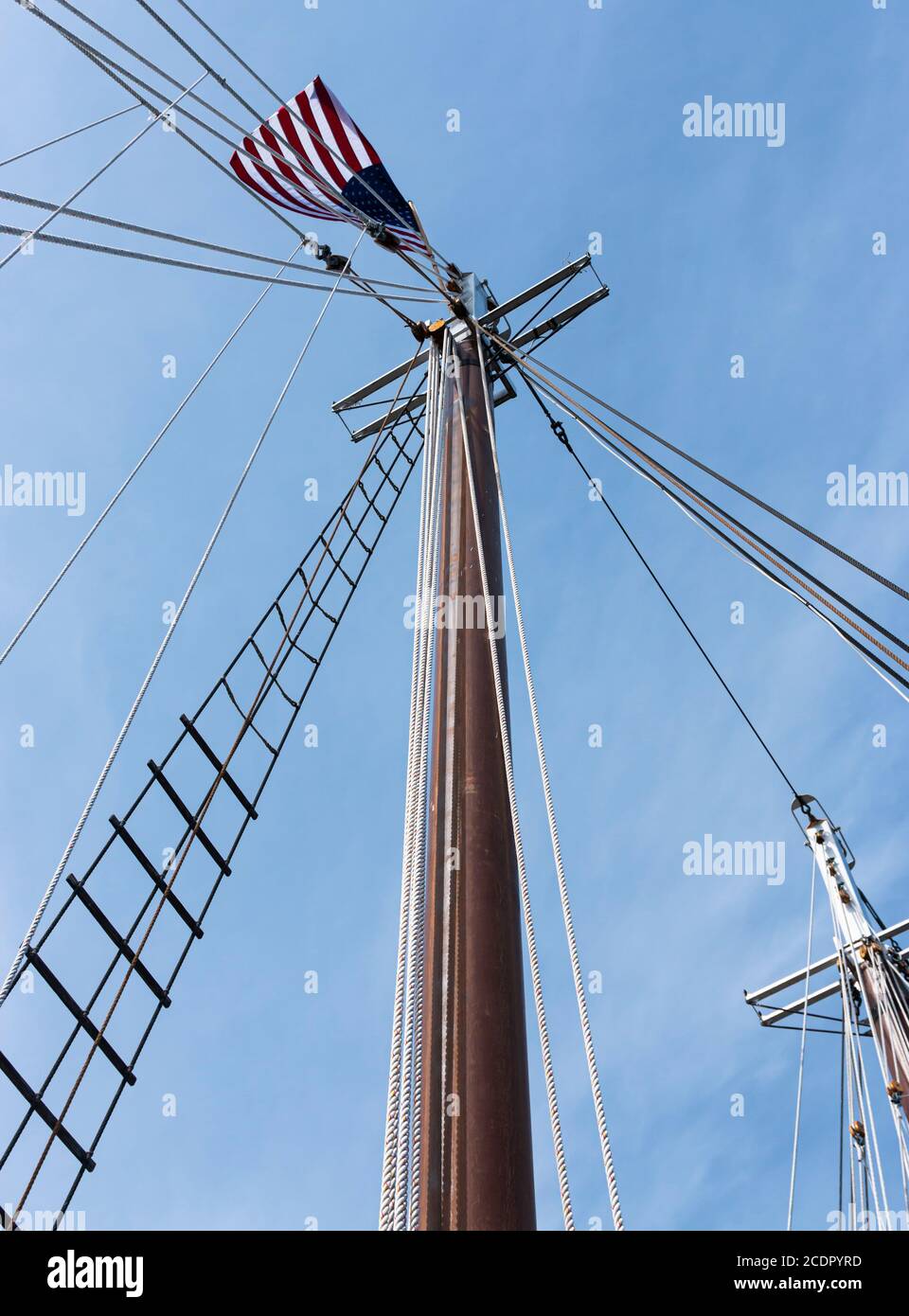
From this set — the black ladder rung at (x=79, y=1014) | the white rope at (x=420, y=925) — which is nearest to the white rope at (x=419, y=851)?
the white rope at (x=420, y=925)

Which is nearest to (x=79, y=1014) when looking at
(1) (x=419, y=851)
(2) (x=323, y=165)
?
(1) (x=419, y=851)

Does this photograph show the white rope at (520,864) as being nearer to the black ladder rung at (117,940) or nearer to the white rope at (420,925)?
the white rope at (420,925)

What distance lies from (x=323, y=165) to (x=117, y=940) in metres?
6.45

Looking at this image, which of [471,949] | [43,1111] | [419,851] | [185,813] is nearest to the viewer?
[471,949]

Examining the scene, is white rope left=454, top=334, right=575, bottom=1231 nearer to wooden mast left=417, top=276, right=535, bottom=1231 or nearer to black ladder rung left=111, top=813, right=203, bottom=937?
wooden mast left=417, top=276, right=535, bottom=1231

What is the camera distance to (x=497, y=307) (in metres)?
9.25

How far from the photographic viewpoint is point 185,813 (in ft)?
25.7

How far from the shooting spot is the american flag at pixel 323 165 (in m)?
9.01

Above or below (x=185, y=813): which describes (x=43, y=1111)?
below

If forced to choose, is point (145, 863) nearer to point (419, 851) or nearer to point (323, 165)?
point (419, 851)

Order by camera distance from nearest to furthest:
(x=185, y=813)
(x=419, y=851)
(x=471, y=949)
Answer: (x=471, y=949) < (x=419, y=851) < (x=185, y=813)

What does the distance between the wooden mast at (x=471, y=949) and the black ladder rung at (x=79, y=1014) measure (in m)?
2.53
